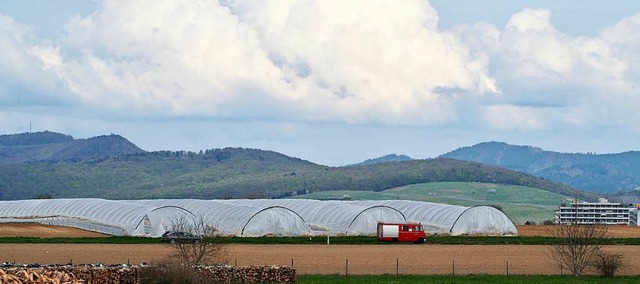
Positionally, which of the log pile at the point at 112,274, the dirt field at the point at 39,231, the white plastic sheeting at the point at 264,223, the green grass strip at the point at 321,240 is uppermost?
the white plastic sheeting at the point at 264,223

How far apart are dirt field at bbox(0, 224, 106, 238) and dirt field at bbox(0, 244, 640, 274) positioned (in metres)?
12.0

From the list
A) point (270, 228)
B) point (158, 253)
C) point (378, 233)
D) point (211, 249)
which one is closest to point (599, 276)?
point (211, 249)

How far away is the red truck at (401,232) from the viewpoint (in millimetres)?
73125

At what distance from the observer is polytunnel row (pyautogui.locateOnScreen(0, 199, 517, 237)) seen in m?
77.1

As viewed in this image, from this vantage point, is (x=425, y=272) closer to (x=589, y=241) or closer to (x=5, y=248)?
(x=589, y=241)

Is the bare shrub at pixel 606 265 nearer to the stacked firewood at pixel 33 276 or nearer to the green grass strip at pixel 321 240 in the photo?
the green grass strip at pixel 321 240

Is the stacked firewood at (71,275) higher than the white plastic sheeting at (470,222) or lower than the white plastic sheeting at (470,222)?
lower

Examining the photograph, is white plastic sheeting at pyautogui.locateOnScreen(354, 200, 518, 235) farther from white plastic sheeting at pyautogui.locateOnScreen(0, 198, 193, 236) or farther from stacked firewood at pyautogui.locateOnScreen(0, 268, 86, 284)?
stacked firewood at pyautogui.locateOnScreen(0, 268, 86, 284)

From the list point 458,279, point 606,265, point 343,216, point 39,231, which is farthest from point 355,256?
point 39,231

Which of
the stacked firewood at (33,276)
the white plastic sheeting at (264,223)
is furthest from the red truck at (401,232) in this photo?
the stacked firewood at (33,276)

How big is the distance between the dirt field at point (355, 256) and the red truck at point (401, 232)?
439 centimetres

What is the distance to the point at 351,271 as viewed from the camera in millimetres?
47688

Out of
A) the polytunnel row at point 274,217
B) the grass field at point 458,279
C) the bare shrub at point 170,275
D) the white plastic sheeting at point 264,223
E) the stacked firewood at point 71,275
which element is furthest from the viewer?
the polytunnel row at point 274,217

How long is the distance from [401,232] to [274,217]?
9433 millimetres
